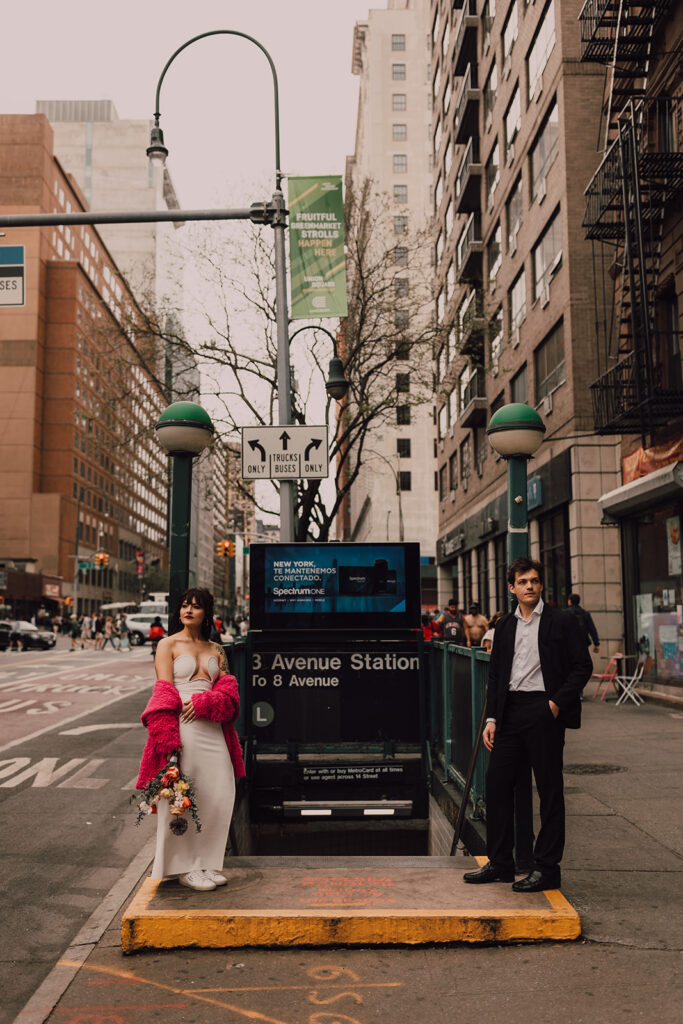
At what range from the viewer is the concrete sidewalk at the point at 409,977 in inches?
159

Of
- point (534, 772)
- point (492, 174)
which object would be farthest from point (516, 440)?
point (492, 174)

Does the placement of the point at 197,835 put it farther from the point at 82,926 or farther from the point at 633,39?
the point at 633,39

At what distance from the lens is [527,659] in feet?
17.8

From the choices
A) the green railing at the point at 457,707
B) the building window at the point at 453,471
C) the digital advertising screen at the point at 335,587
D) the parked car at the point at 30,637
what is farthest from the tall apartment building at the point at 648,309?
the parked car at the point at 30,637

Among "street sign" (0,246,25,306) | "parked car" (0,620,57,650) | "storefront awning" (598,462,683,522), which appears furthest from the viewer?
"parked car" (0,620,57,650)

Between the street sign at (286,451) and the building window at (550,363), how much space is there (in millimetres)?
14170

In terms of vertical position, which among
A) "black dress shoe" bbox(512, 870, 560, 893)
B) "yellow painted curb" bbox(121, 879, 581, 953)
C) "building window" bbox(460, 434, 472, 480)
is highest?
"building window" bbox(460, 434, 472, 480)

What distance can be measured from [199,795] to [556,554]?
20.5 meters

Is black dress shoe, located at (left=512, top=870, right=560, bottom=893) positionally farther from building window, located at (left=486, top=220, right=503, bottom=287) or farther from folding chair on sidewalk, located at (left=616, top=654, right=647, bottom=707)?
building window, located at (left=486, top=220, right=503, bottom=287)

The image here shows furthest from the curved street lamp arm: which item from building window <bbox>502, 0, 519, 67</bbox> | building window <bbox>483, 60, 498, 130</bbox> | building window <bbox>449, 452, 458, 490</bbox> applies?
building window <bbox>449, 452, 458, 490</bbox>

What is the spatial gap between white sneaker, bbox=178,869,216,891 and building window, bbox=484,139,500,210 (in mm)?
31293

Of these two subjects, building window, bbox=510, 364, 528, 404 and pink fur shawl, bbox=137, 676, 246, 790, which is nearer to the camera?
pink fur shawl, bbox=137, 676, 246, 790

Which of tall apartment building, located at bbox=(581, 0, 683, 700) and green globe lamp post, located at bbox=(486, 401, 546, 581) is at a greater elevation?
tall apartment building, located at bbox=(581, 0, 683, 700)

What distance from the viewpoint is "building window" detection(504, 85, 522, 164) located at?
29406mm
